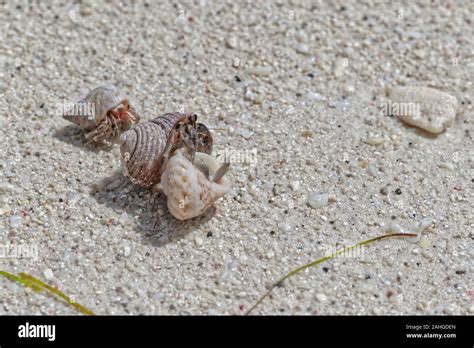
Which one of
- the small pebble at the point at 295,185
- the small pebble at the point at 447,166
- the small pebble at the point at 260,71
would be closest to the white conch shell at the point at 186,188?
the small pebble at the point at 295,185

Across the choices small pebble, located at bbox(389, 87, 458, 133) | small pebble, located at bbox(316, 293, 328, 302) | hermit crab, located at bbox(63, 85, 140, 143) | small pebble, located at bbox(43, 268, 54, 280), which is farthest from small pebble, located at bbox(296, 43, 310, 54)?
small pebble, located at bbox(43, 268, 54, 280)

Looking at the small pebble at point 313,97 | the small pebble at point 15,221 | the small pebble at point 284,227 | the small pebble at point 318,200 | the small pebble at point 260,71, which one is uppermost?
the small pebble at point 260,71

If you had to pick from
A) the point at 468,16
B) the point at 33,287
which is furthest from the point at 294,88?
the point at 33,287

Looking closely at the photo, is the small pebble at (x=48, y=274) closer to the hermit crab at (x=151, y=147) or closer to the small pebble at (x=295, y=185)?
the hermit crab at (x=151, y=147)

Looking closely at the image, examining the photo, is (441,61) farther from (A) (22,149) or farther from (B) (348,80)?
(A) (22,149)
